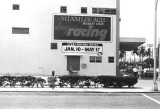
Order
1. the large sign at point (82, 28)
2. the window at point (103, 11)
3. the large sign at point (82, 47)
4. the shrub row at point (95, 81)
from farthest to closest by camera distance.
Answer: the window at point (103, 11) < the large sign at point (82, 28) < the large sign at point (82, 47) < the shrub row at point (95, 81)

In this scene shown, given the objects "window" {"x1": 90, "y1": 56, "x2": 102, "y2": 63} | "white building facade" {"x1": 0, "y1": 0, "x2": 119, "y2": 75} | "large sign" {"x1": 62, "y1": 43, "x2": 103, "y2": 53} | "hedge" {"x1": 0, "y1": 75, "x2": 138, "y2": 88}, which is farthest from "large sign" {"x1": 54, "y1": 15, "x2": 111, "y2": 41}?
"hedge" {"x1": 0, "y1": 75, "x2": 138, "y2": 88}

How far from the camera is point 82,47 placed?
1625 inches

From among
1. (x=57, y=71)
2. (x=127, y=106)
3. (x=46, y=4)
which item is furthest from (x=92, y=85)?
(x=46, y=4)

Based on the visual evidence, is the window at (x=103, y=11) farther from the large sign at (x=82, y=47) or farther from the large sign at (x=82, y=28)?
the large sign at (x=82, y=47)

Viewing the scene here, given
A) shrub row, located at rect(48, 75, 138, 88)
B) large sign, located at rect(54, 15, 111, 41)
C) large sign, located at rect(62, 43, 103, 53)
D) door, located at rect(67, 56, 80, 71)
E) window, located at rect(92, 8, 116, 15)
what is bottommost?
shrub row, located at rect(48, 75, 138, 88)

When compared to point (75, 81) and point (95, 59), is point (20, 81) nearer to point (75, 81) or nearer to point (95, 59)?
point (75, 81)

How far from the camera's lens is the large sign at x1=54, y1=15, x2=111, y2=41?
41.2 metres

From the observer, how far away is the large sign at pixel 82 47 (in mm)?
41000

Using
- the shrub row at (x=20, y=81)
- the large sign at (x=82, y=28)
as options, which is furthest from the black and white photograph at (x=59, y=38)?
the shrub row at (x=20, y=81)

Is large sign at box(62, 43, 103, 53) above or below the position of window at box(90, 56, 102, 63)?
above

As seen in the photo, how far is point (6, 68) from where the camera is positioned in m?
40.1

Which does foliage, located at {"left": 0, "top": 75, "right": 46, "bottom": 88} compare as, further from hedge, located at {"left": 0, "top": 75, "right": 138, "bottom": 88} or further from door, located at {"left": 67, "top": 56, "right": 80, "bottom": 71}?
door, located at {"left": 67, "top": 56, "right": 80, "bottom": 71}

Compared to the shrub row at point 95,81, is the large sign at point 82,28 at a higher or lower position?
higher

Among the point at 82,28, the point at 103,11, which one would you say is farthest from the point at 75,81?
the point at 103,11
